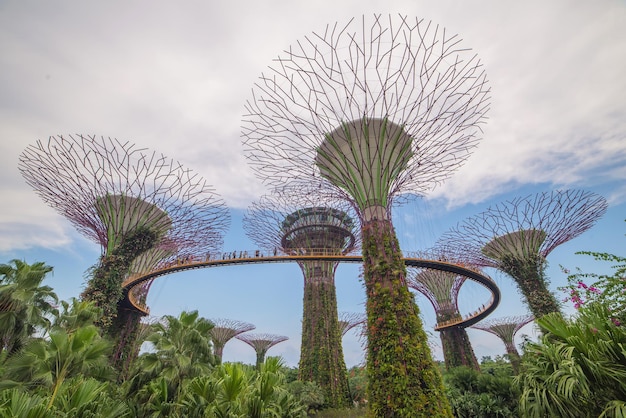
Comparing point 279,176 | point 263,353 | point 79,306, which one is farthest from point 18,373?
point 263,353

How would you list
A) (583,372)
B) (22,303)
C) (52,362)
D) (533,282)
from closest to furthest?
(583,372) → (52,362) → (22,303) → (533,282)

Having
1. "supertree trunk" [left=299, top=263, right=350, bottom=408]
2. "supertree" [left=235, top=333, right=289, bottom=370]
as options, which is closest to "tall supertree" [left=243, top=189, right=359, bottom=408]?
"supertree trunk" [left=299, top=263, right=350, bottom=408]

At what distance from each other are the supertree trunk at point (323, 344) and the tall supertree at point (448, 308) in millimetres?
8418

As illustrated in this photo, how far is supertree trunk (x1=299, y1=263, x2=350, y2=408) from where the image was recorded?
68.1 feet

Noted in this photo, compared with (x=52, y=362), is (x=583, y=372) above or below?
below

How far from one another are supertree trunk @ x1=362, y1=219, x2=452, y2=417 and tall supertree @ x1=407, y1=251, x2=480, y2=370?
1940 centimetres

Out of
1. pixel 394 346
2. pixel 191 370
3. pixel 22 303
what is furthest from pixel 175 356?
pixel 394 346

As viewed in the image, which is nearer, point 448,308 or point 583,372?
point 583,372

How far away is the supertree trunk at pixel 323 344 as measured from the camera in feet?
68.1

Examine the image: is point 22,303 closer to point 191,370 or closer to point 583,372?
point 191,370

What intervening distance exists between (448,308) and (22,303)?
29506 millimetres

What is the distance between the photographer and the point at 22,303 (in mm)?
10000

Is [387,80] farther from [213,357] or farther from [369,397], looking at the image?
[213,357]

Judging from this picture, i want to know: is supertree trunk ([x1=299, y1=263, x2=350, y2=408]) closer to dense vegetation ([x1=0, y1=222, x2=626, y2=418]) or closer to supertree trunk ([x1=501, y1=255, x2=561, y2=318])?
dense vegetation ([x1=0, y1=222, x2=626, y2=418])
